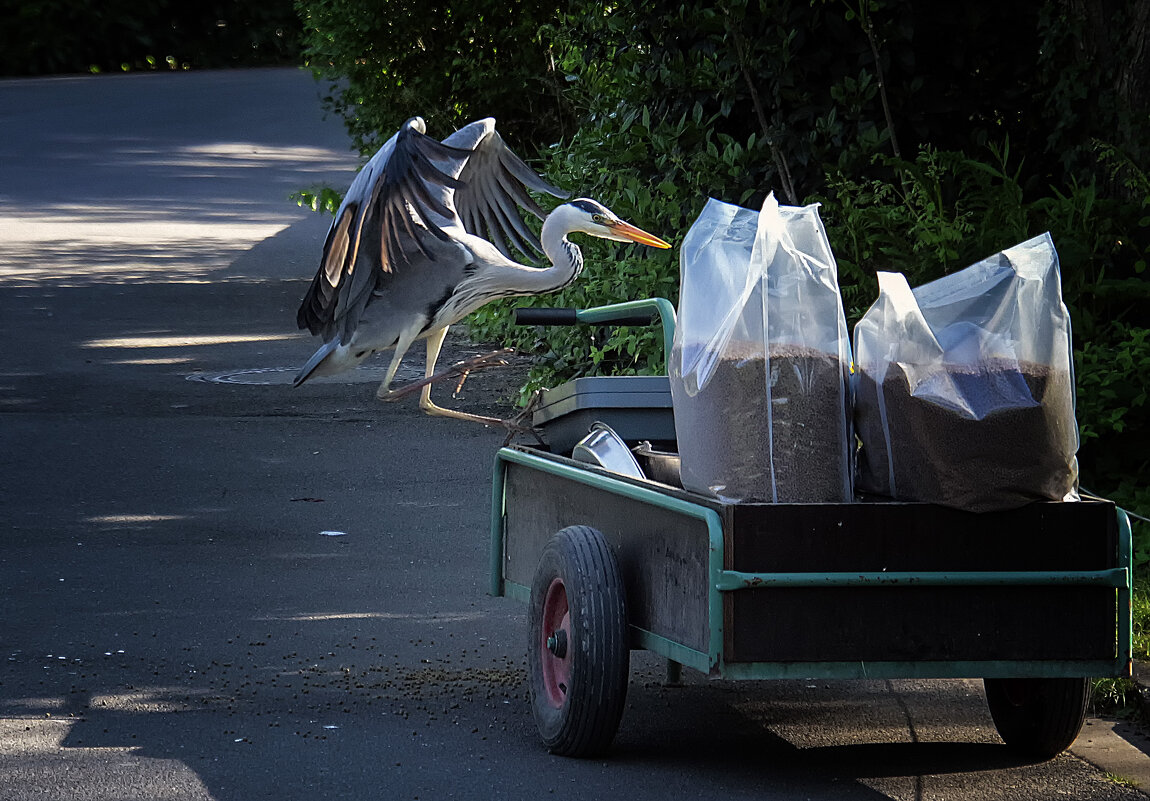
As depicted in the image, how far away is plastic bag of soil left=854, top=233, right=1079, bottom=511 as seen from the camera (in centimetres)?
411

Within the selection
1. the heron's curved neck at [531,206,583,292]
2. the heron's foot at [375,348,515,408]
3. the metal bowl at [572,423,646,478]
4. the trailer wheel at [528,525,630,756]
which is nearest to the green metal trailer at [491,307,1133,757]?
the trailer wheel at [528,525,630,756]

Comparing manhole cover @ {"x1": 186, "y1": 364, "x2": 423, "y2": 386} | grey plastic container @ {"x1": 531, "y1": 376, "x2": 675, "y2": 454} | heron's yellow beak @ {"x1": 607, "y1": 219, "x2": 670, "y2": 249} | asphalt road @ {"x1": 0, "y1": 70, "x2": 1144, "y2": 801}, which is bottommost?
asphalt road @ {"x1": 0, "y1": 70, "x2": 1144, "y2": 801}

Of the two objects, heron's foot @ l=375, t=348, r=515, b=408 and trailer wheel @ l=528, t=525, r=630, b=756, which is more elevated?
heron's foot @ l=375, t=348, r=515, b=408

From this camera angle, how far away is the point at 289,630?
627cm

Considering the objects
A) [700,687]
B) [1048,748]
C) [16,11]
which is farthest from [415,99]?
[16,11]

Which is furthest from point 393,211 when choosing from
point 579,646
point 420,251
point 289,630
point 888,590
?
point 888,590


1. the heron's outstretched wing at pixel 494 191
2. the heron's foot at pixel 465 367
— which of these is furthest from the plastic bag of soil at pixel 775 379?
the heron's outstretched wing at pixel 494 191

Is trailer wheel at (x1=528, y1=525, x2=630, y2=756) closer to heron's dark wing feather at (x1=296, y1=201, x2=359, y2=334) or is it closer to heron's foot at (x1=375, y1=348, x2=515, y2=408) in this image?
Answer: heron's foot at (x1=375, y1=348, x2=515, y2=408)

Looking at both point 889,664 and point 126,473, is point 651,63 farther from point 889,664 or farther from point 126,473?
point 889,664

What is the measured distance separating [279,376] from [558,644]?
795cm

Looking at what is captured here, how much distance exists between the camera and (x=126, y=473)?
9.23m

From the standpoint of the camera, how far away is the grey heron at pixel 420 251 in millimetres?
7270

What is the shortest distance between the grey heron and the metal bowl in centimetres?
173

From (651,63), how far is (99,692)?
21.1ft
